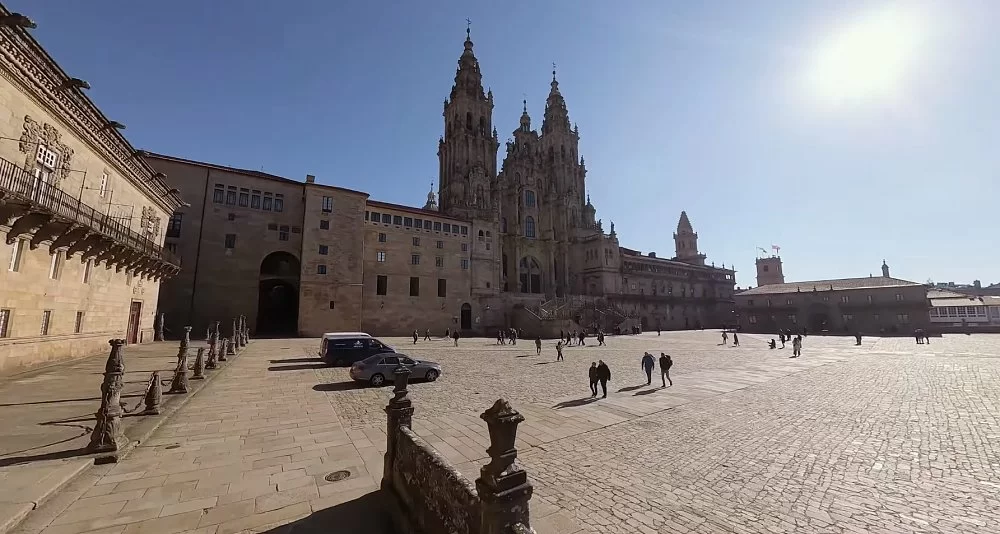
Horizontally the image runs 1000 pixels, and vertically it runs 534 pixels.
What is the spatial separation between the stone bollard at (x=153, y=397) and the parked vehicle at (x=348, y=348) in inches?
387

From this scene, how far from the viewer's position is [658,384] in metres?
14.7

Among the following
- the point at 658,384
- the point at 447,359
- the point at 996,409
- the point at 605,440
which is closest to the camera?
the point at 605,440

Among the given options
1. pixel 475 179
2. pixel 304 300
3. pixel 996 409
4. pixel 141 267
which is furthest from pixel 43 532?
pixel 475 179

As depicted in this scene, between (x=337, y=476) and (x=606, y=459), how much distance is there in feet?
15.7

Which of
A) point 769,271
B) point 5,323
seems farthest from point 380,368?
point 769,271

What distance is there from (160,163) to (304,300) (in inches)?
653

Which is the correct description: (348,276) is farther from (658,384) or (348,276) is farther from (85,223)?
(658,384)

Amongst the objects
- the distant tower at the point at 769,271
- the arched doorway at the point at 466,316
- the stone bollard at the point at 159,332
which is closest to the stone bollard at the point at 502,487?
the stone bollard at the point at 159,332

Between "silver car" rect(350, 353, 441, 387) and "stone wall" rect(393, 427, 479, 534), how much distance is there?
9452mm

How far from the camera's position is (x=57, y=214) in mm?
13914

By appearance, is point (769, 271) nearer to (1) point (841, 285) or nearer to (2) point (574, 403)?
(1) point (841, 285)

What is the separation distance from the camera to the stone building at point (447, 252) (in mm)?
33406

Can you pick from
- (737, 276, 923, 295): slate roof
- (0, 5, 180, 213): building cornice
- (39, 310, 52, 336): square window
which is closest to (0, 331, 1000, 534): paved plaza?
(39, 310, 52, 336): square window

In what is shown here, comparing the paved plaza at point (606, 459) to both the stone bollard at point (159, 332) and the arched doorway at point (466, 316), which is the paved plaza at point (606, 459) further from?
the arched doorway at point (466, 316)
